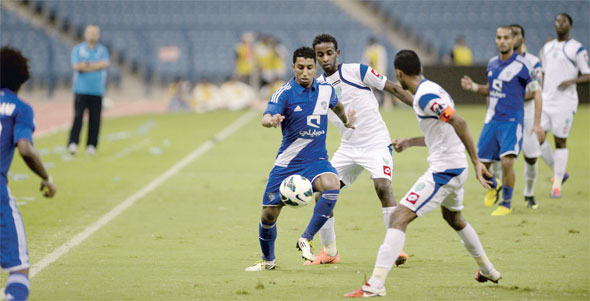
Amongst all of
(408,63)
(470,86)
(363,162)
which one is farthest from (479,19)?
(408,63)

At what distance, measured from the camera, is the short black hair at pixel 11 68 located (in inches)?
235

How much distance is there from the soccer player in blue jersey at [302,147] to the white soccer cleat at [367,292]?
50.7 inches

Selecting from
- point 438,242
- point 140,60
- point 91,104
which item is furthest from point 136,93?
point 438,242

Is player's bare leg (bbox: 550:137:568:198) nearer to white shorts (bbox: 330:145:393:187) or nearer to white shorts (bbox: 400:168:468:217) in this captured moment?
white shorts (bbox: 330:145:393:187)

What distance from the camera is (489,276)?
716cm

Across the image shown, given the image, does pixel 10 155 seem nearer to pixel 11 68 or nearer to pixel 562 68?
pixel 11 68

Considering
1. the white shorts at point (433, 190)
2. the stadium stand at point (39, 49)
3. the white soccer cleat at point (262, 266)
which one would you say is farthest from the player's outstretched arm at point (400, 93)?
the stadium stand at point (39, 49)

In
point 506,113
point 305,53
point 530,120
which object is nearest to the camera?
point 305,53

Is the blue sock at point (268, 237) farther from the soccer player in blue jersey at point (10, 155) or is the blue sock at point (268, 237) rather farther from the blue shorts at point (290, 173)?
the soccer player in blue jersey at point (10, 155)

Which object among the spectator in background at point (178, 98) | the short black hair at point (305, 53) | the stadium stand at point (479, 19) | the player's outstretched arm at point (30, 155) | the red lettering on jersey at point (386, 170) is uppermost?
the stadium stand at point (479, 19)

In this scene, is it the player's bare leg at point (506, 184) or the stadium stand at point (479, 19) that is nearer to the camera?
the player's bare leg at point (506, 184)

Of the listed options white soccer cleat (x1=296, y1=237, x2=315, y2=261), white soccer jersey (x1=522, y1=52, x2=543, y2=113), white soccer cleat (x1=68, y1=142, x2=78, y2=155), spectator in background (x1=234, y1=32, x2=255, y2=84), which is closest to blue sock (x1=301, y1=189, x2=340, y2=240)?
white soccer cleat (x1=296, y1=237, x2=315, y2=261)

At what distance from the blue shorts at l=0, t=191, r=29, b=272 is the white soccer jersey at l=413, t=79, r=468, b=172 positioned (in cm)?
306

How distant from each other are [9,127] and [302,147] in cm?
281
